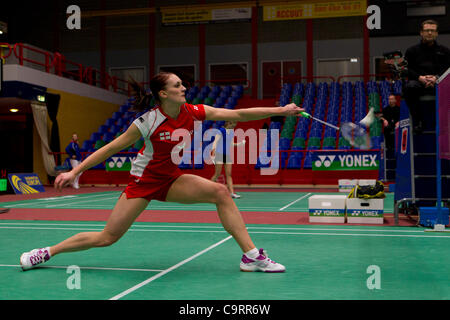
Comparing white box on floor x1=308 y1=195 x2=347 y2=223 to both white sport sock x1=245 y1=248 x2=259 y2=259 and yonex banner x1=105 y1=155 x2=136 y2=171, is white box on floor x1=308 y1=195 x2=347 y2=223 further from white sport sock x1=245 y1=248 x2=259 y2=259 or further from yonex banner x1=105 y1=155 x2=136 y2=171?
yonex banner x1=105 y1=155 x2=136 y2=171

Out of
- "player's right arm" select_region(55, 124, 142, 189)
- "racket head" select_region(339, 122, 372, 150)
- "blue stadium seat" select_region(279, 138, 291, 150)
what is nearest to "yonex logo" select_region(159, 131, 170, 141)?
"player's right arm" select_region(55, 124, 142, 189)

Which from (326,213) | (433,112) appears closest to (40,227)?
(326,213)

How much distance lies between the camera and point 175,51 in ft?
93.7

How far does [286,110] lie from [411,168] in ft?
13.5

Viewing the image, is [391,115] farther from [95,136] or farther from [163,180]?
[95,136]

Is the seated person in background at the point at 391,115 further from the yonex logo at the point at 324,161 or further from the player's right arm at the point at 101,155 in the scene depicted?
the player's right arm at the point at 101,155

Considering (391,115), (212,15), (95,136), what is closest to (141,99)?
(391,115)

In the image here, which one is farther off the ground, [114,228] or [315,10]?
[315,10]

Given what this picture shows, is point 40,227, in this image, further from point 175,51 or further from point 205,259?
point 175,51

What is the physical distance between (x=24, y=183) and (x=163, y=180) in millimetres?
13525

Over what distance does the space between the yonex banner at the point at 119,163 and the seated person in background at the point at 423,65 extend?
46.2 feet

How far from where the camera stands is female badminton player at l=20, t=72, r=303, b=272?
4133mm

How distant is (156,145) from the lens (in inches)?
163

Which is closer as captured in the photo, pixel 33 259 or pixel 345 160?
pixel 33 259
